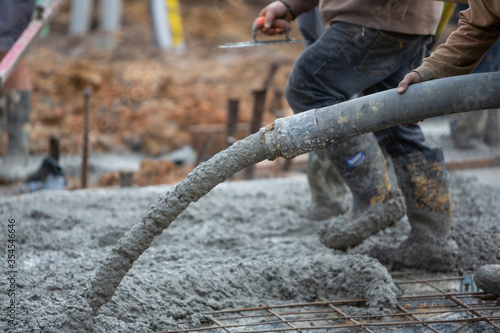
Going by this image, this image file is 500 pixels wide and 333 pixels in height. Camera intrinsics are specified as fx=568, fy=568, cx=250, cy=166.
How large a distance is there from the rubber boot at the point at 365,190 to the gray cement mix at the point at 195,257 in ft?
0.40

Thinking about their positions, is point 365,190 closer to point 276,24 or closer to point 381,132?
point 381,132

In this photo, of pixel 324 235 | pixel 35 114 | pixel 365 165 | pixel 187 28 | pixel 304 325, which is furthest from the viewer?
pixel 187 28

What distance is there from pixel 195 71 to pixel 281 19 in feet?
24.9

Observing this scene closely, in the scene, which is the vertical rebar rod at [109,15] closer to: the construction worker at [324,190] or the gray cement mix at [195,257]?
the gray cement mix at [195,257]

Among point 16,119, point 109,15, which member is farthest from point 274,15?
point 109,15

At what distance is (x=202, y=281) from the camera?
2.21 m

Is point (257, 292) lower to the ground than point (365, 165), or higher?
lower

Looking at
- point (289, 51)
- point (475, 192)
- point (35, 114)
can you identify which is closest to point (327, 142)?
point (475, 192)

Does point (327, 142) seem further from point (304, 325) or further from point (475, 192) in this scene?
point (475, 192)

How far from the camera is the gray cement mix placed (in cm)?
199

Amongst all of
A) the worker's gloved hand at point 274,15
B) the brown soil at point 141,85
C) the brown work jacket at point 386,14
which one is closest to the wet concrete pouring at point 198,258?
the brown work jacket at point 386,14

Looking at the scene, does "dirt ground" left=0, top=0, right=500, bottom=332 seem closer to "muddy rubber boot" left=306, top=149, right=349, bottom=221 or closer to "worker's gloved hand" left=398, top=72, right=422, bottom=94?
"muddy rubber boot" left=306, top=149, right=349, bottom=221

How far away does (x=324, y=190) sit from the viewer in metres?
3.13

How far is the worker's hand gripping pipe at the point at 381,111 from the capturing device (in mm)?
1752
